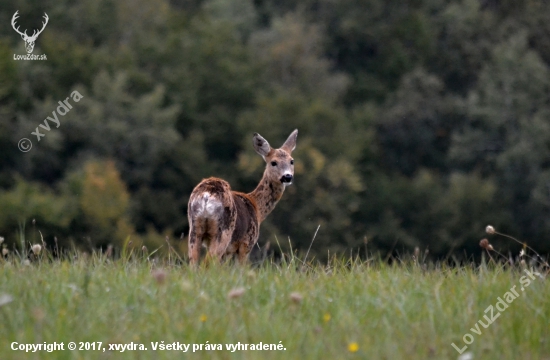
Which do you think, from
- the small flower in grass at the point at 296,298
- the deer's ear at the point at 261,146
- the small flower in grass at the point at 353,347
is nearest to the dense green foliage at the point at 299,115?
the deer's ear at the point at 261,146

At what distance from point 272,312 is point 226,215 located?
3298 millimetres

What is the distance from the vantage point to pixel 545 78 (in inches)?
2119

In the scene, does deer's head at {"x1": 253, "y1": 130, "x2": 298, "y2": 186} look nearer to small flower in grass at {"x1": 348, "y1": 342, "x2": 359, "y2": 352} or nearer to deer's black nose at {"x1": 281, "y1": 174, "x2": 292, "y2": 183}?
deer's black nose at {"x1": 281, "y1": 174, "x2": 292, "y2": 183}

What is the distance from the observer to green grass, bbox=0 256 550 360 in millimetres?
5359

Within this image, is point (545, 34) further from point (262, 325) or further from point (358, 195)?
point (262, 325)

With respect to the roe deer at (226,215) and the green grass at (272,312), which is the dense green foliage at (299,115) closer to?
the roe deer at (226,215)

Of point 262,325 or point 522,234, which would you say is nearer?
point 262,325

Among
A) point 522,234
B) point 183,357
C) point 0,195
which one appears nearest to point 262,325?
point 183,357

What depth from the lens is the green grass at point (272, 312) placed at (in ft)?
17.6

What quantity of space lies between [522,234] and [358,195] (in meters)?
7.87

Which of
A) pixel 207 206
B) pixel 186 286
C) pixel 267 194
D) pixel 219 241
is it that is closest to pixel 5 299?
pixel 186 286

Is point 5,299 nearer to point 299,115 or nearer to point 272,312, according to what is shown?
point 272,312

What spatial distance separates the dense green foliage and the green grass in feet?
99.1

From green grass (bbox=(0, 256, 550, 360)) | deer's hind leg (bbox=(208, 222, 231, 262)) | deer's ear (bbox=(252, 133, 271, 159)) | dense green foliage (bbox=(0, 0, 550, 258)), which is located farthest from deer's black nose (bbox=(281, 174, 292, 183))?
dense green foliage (bbox=(0, 0, 550, 258))
